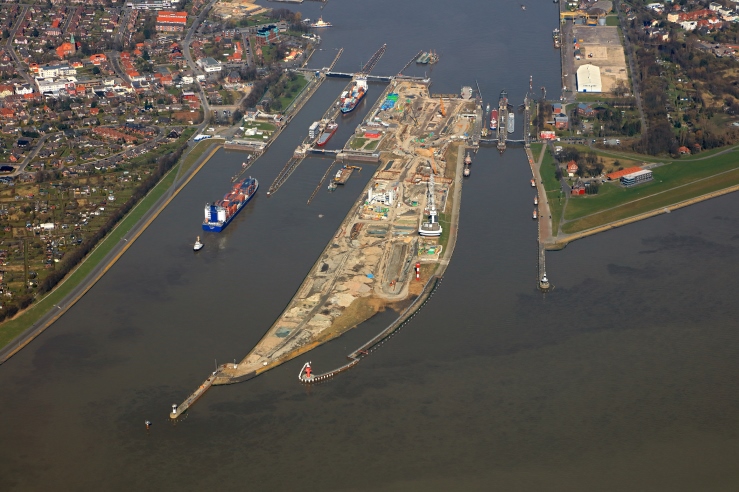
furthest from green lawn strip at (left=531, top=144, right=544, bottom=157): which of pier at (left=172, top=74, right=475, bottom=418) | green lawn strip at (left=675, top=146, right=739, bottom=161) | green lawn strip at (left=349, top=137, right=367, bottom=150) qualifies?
green lawn strip at (left=349, top=137, right=367, bottom=150)

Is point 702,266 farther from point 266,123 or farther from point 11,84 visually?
point 11,84

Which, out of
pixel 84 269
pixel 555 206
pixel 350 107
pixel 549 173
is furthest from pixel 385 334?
pixel 350 107

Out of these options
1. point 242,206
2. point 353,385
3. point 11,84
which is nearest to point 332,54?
point 11,84

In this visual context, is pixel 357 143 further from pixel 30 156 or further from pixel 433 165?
pixel 30 156

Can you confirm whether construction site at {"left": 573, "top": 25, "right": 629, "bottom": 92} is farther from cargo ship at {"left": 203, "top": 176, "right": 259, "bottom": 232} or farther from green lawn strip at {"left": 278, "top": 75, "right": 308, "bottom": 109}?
cargo ship at {"left": 203, "top": 176, "right": 259, "bottom": 232}

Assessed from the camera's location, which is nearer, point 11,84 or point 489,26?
point 11,84

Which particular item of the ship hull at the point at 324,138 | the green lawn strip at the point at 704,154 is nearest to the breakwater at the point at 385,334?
the ship hull at the point at 324,138
